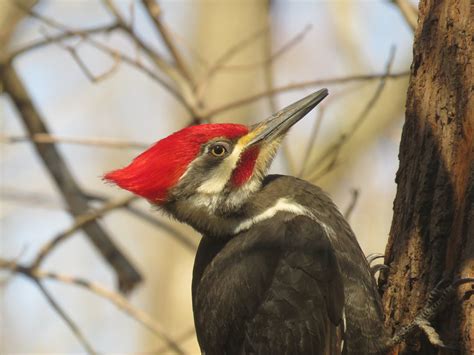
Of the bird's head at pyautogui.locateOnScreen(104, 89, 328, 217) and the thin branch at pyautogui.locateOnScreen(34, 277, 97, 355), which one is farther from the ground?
the bird's head at pyautogui.locateOnScreen(104, 89, 328, 217)

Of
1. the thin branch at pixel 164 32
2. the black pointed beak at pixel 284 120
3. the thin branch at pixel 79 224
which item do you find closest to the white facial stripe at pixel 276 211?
the black pointed beak at pixel 284 120

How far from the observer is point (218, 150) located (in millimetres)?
4207

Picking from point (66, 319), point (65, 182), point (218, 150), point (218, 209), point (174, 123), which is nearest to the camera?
point (218, 209)

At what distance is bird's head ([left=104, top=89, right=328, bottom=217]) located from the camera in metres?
4.04

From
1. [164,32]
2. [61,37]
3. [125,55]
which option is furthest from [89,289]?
[164,32]

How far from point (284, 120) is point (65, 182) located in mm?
1913

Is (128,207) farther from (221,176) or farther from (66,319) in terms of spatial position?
(221,176)

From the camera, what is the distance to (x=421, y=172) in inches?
133

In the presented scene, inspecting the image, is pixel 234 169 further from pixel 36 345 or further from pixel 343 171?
pixel 36 345

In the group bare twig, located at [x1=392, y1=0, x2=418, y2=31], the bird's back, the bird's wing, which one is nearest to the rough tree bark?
the bird's back

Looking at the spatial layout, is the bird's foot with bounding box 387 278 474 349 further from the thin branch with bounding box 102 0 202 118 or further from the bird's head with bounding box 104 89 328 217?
the thin branch with bounding box 102 0 202 118

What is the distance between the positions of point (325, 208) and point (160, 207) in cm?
89

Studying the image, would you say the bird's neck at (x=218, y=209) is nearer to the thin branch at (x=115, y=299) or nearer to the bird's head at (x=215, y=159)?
the bird's head at (x=215, y=159)

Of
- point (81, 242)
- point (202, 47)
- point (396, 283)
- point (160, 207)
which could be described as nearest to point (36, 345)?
point (81, 242)
